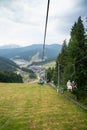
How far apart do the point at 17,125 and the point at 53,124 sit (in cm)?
214

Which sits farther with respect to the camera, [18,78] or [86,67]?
[18,78]

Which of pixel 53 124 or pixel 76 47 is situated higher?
pixel 76 47

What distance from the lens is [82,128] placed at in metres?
14.8

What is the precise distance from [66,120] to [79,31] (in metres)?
34.4

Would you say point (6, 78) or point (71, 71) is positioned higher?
point (6, 78)

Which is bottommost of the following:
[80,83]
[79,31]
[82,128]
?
[82,128]

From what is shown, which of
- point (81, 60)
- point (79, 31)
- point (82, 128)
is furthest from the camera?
point (79, 31)

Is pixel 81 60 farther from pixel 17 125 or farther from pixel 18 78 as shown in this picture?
pixel 18 78

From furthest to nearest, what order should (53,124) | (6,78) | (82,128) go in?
(6,78), (53,124), (82,128)

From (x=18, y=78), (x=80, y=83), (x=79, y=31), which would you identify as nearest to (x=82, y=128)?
(x=80, y=83)

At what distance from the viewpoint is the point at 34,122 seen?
1648cm

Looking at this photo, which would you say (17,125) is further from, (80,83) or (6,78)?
(6,78)

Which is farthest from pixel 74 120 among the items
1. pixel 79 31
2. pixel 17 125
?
pixel 79 31

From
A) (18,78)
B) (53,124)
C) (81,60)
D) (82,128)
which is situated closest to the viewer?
(82,128)
